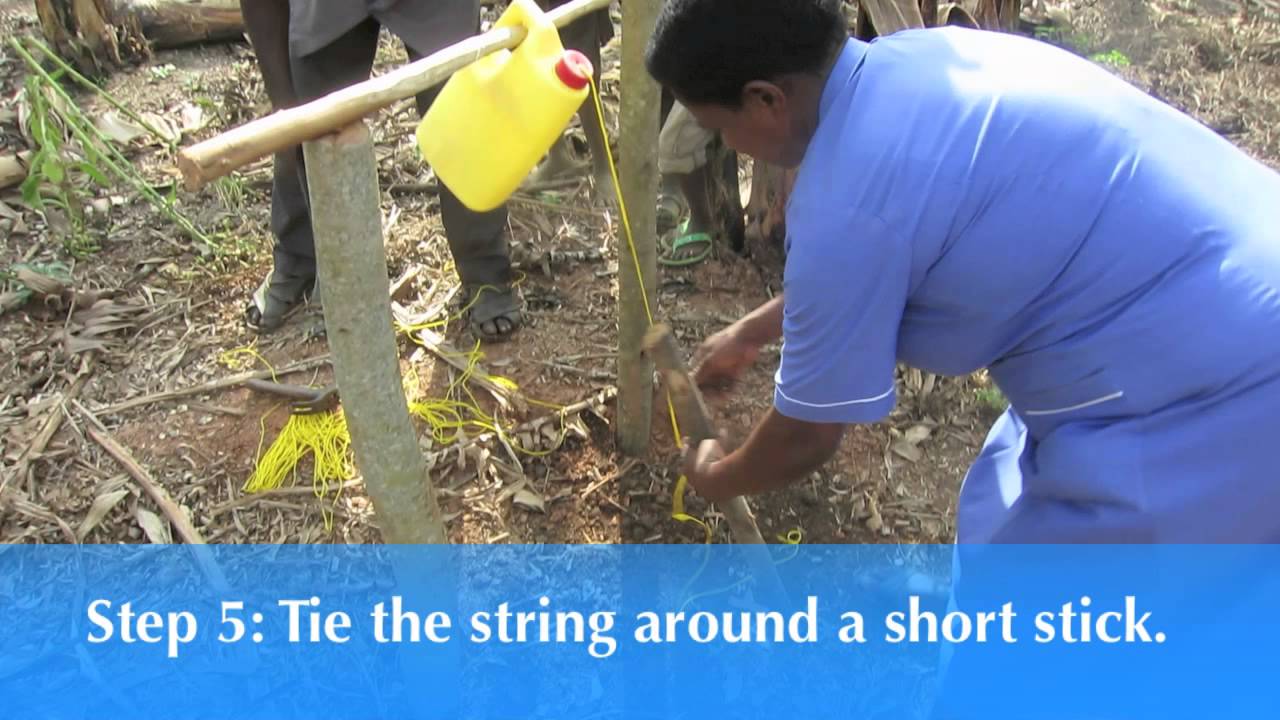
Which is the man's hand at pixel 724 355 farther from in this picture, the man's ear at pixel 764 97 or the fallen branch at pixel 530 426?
the fallen branch at pixel 530 426

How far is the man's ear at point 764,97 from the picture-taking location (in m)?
1.42

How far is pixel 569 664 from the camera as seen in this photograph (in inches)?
101

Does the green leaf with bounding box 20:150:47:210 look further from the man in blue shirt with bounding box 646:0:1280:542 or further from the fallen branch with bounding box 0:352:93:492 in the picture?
the man in blue shirt with bounding box 646:0:1280:542

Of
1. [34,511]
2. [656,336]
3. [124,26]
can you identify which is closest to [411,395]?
[34,511]

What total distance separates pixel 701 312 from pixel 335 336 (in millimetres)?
2032

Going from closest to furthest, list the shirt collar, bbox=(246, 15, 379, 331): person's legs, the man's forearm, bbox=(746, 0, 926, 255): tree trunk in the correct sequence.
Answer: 1. the shirt collar
2. the man's forearm
3. bbox=(246, 15, 379, 331): person's legs
4. bbox=(746, 0, 926, 255): tree trunk

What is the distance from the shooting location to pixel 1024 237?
1.41m

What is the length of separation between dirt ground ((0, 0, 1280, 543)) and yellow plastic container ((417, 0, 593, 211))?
2.67 feet

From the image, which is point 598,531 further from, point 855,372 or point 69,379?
point 69,379

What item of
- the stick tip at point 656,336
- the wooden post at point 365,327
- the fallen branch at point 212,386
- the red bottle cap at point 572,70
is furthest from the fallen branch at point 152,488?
the red bottle cap at point 572,70

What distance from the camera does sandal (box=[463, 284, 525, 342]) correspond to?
3.36 metres

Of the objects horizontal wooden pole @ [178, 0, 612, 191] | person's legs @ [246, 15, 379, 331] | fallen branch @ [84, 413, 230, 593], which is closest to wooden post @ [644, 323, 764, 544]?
horizontal wooden pole @ [178, 0, 612, 191]
